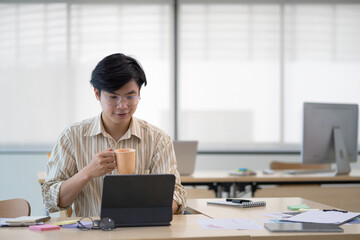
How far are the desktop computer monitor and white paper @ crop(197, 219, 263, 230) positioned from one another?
2062 mm

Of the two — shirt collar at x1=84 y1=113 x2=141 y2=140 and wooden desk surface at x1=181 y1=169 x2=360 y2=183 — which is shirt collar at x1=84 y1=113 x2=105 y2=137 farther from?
→ wooden desk surface at x1=181 y1=169 x2=360 y2=183

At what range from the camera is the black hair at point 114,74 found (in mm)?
2172

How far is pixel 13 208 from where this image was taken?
239 centimetres

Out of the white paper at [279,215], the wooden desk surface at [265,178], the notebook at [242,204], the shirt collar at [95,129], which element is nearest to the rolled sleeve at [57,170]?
the shirt collar at [95,129]

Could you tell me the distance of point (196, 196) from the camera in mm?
3848

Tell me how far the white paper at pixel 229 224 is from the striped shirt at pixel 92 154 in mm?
298

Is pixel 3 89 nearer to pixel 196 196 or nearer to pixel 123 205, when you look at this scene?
pixel 196 196

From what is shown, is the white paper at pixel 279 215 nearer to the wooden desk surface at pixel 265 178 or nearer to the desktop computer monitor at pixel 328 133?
the wooden desk surface at pixel 265 178

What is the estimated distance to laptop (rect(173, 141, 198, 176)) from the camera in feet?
12.9

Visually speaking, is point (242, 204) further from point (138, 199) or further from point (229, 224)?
point (138, 199)

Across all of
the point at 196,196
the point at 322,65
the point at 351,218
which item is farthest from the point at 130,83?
the point at 322,65

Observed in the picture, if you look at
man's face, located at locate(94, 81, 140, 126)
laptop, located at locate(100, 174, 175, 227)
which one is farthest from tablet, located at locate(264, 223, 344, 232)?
man's face, located at locate(94, 81, 140, 126)

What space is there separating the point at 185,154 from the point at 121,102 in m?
1.84

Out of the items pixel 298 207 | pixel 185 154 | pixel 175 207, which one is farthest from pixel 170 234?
pixel 185 154
